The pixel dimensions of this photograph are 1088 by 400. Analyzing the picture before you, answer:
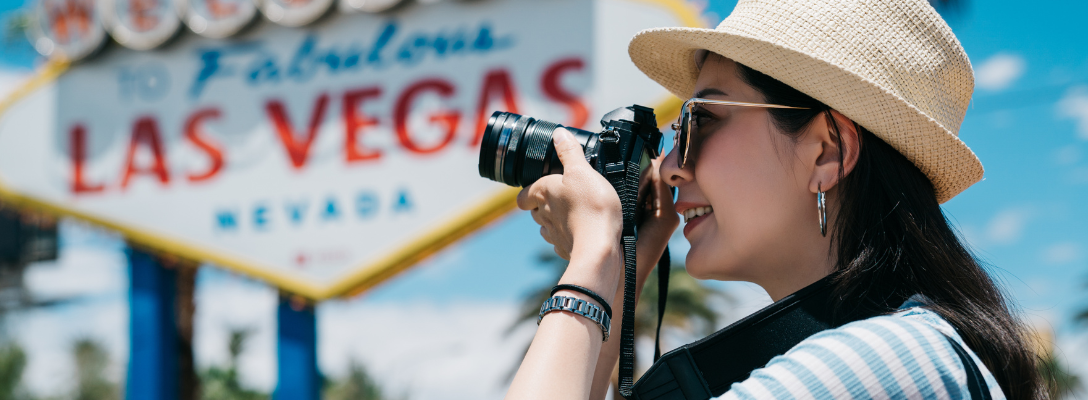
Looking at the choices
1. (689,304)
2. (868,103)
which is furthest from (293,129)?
(689,304)

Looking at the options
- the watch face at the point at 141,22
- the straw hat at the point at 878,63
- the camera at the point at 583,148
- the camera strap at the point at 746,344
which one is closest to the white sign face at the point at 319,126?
the watch face at the point at 141,22

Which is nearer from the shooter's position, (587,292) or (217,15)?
(587,292)

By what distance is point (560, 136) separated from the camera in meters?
1.25

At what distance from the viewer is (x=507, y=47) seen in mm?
4789

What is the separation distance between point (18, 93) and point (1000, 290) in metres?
6.50

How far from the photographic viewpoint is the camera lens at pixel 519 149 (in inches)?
50.6

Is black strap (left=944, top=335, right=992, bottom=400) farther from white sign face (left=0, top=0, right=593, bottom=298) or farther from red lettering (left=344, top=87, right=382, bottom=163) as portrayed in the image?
red lettering (left=344, top=87, right=382, bottom=163)

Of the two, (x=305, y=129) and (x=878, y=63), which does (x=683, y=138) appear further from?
(x=305, y=129)

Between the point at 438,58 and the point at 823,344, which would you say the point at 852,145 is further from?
the point at 438,58

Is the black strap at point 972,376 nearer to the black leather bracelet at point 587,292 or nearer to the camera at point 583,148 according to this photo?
the black leather bracelet at point 587,292

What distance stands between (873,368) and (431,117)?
13.8 ft

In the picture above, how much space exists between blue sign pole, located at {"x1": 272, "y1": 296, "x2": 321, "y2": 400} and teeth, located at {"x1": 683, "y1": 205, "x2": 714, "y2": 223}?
4.13 m

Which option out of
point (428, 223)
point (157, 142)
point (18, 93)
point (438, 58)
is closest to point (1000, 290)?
point (428, 223)

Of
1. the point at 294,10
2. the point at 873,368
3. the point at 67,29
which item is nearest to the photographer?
the point at 873,368
